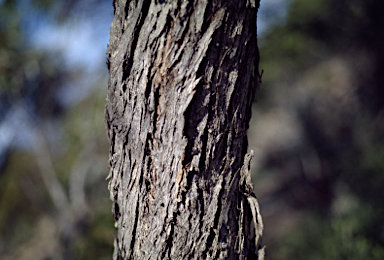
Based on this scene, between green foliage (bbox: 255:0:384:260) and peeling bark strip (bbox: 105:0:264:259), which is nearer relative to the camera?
peeling bark strip (bbox: 105:0:264:259)

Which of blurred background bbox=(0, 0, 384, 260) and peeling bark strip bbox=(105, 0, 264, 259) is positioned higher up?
blurred background bbox=(0, 0, 384, 260)

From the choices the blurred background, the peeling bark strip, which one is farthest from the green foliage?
the peeling bark strip

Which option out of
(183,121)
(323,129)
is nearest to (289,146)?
(323,129)

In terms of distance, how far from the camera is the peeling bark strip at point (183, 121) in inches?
27.6

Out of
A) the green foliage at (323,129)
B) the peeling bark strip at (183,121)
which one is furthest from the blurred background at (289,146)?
the peeling bark strip at (183,121)

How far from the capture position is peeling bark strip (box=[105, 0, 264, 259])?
2.30 ft

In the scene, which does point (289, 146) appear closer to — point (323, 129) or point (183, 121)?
point (323, 129)

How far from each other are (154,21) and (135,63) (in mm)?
138

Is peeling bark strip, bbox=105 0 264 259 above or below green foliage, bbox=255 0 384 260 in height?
below

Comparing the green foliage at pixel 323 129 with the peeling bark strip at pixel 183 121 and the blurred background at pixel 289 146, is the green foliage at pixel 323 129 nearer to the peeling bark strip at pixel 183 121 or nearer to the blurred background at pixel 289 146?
the blurred background at pixel 289 146

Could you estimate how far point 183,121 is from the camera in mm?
711

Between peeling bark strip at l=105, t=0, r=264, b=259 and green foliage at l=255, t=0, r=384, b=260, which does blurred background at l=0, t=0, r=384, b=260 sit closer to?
green foliage at l=255, t=0, r=384, b=260

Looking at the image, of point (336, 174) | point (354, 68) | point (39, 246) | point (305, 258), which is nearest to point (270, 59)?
point (354, 68)

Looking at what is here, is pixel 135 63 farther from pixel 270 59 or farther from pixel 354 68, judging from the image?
pixel 354 68
